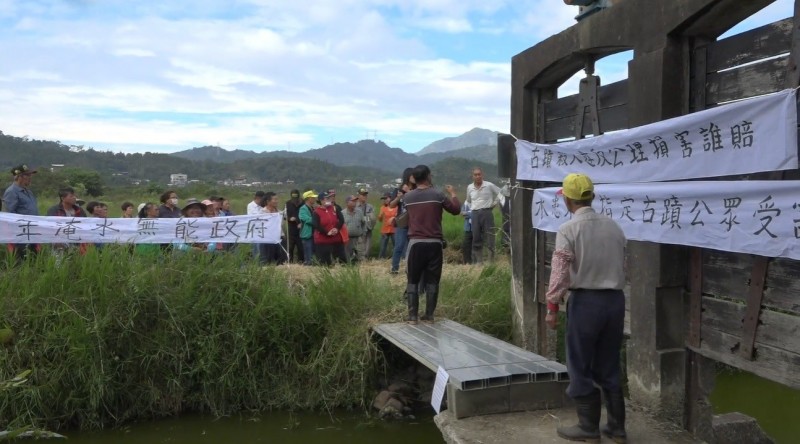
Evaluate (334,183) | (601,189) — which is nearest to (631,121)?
(601,189)

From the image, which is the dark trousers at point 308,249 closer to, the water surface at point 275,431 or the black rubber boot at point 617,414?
the water surface at point 275,431

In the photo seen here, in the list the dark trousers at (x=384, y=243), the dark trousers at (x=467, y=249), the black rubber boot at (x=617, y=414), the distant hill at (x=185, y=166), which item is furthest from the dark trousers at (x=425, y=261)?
the distant hill at (x=185, y=166)

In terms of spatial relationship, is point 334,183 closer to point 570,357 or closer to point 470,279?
point 470,279

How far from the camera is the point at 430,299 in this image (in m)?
6.81

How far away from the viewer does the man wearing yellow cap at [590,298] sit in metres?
3.81

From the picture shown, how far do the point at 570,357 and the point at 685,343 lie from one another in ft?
4.10

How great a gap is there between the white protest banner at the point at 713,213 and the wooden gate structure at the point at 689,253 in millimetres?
143

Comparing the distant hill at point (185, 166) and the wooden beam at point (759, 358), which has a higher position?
the distant hill at point (185, 166)

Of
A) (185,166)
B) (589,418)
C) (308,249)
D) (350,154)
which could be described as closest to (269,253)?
(308,249)

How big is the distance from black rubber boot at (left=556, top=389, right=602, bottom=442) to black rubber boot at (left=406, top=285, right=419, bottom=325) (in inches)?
114

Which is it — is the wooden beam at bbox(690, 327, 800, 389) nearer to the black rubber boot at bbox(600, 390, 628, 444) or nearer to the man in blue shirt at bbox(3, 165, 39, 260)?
the black rubber boot at bbox(600, 390, 628, 444)

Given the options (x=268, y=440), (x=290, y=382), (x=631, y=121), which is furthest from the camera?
(x=290, y=382)

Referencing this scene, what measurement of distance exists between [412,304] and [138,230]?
415cm

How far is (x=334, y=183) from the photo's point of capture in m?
48.6
